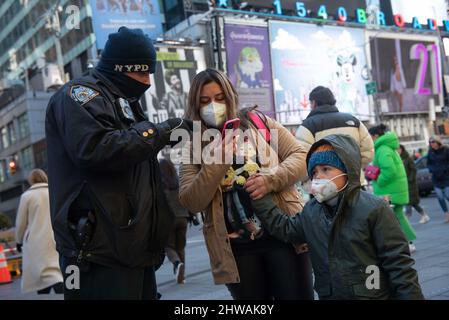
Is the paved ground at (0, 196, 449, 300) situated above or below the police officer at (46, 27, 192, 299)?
below

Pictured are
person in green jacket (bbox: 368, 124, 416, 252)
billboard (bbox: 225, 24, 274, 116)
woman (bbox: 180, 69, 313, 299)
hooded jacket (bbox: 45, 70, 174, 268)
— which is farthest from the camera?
billboard (bbox: 225, 24, 274, 116)

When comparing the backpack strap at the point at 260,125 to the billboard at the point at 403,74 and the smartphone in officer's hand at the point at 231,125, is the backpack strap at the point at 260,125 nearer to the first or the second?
the smartphone in officer's hand at the point at 231,125

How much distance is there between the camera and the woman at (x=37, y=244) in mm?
7410

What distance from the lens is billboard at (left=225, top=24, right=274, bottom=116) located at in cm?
3950

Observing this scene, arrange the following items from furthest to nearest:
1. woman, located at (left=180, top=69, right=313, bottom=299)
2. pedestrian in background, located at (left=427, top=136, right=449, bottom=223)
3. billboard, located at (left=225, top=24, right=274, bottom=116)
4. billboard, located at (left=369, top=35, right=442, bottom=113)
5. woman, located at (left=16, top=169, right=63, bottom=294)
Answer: billboard, located at (left=369, top=35, right=442, bottom=113) < billboard, located at (left=225, top=24, right=274, bottom=116) < pedestrian in background, located at (left=427, top=136, right=449, bottom=223) < woman, located at (left=16, top=169, right=63, bottom=294) < woman, located at (left=180, top=69, right=313, bottom=299)

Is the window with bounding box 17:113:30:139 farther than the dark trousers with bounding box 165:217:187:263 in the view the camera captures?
Yes

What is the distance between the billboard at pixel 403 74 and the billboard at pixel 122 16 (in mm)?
21841

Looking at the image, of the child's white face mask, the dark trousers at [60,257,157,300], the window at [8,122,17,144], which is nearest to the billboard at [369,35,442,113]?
the window at [8,122,17,144]

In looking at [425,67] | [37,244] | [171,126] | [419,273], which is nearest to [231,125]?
[171,126]

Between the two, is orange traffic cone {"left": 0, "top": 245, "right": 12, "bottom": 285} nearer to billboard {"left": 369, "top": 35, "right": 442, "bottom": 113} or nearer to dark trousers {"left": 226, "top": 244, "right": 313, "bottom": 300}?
dark trousers {"left": 226, "top": 244, "right": 313, "bottom": 300}

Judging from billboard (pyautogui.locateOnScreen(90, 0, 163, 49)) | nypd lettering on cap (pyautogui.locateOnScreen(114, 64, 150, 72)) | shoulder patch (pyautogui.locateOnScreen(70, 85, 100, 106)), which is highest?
billboard (pyautogui.locateOnScreen(90, 0, 163, 49))

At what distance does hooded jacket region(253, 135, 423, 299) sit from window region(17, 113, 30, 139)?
59.7 m

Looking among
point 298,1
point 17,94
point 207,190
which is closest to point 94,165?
point 207,190
